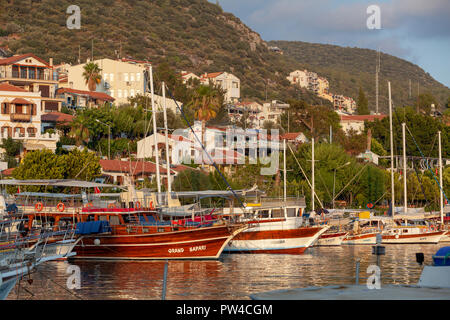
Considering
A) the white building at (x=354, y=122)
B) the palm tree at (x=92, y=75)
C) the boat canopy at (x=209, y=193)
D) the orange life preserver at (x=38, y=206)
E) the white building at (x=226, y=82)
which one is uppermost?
the white building at (x=226, y=82)

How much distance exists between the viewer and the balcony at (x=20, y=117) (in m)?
76.2

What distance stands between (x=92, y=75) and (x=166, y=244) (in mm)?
68204

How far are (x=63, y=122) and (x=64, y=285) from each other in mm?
Answer: 58852

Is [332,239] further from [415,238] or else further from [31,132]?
[31,132]

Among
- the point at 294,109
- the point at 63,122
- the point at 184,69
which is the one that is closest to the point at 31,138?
the point at 63,122

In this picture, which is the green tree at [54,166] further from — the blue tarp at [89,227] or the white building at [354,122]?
the white building at [354,122]

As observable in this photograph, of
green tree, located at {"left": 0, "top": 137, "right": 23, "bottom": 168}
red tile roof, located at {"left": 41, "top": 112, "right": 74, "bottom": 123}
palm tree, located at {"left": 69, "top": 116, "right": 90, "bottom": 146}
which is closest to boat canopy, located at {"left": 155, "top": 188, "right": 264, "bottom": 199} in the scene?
green tree, located at {"left": 0, "top": 137, "right": 23, "bottom": 168}

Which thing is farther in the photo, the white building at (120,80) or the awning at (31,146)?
the white building at (120,80)

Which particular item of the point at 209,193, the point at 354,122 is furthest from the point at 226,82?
the point at 209,193

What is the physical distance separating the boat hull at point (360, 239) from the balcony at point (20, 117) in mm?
39846

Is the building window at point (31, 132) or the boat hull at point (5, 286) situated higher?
the building window at point (31, 132)

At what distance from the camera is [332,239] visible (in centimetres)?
5706

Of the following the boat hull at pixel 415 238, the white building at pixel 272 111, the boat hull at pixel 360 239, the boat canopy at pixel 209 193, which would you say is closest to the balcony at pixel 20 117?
the boat canopy at pixel 209 193

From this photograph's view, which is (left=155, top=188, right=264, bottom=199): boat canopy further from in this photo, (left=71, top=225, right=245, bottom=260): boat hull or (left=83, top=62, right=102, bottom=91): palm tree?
(left=83, top=62, right=102, bottom=91): palm tree
